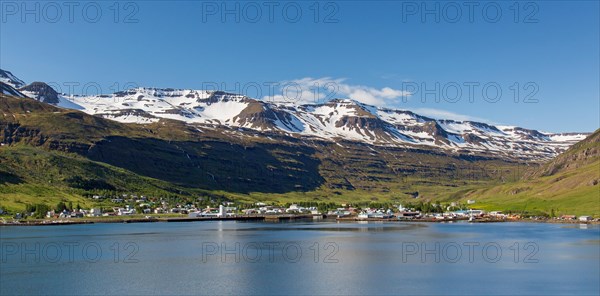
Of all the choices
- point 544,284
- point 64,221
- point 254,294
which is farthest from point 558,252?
point 64,221

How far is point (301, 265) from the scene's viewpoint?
80.8 meters

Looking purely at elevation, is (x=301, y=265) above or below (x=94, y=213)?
below

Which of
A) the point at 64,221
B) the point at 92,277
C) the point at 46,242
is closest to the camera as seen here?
the point at 92,277

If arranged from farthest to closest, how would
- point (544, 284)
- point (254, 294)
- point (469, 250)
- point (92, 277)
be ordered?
point (469, 250) → point (92, 277) → point (544, 284) → point (254, 294)

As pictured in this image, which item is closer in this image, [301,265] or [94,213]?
[301,265]

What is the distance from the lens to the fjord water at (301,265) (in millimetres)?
63219

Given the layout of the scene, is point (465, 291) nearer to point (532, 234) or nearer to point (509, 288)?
point (509, 288)

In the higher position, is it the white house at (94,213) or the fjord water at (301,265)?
the white house at (94,213)

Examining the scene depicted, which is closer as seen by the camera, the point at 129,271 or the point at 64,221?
the point at 129,271

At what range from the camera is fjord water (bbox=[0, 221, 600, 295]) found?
207ft

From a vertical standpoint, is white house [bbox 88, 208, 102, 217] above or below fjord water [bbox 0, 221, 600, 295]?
above

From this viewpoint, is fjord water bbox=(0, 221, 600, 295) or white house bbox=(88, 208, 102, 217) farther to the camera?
white house bbox=(88, 208, 102, 217)

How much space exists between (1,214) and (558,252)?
485 ft

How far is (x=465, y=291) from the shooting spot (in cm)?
6097
